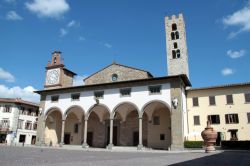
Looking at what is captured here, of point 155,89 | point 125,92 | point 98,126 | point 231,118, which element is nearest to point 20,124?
point 98,126

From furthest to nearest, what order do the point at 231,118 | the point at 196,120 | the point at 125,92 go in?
the point at 196,120 < the point at 125,92 < the point at 231,118

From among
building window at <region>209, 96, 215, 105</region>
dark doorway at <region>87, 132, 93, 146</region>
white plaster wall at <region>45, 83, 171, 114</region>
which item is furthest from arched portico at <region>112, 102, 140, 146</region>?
building window at <region>209, 96, 215, 105</region>

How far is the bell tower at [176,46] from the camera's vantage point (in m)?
41.5

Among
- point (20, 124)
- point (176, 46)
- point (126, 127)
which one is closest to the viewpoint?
point (126, 127)

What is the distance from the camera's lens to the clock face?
38.7m

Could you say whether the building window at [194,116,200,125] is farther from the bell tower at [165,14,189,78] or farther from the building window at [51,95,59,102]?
the building window at [51,95,59,102]

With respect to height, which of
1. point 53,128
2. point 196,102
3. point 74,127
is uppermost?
point 196,102

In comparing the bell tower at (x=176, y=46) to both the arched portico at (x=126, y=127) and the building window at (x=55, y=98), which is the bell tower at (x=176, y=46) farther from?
the building window at (x=55, y=98)

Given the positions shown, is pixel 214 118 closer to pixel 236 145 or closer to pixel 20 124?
pixel 236 145

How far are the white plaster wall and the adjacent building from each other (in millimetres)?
13770

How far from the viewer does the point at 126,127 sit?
1287 inches

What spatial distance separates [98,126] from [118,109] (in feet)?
18.0

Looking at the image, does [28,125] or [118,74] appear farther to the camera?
[28,125]

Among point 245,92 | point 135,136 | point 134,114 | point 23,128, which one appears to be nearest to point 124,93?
point 134,114
